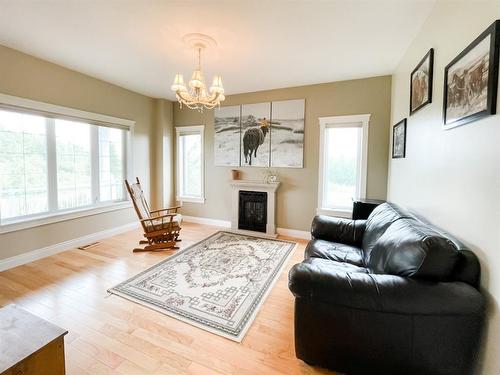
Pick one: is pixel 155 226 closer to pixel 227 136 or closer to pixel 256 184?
pixel 256 184

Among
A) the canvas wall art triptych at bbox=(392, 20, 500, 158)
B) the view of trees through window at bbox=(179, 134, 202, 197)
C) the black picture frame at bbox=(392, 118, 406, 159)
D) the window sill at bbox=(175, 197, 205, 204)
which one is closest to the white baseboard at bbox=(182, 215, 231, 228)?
the window sill at bbox=(175, 197, 205, 204)

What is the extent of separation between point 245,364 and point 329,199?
301cm

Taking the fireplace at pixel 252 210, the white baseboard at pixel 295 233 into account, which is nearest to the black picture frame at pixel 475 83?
the white baseboard at pixel 295 233

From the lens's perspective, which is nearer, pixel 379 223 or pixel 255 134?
pixel 379 223

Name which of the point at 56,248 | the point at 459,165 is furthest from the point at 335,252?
the point at 56,248

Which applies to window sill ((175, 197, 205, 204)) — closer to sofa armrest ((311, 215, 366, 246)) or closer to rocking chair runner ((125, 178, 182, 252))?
rocking chair runner ((125, 178, 182, 252))

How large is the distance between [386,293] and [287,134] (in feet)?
10.7

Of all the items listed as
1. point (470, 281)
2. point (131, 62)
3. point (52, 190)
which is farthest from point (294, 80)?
point (52, 190)

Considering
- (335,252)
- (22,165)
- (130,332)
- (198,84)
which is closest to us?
(130,332)

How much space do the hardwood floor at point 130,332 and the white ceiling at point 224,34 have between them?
265 cm

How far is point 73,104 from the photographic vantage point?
3443 millimetres

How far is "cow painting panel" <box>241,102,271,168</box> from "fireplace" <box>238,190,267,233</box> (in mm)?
574

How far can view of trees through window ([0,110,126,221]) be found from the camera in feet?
9.36

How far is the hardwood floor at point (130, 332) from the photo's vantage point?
1.52 metres
